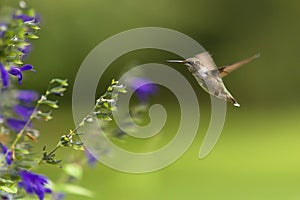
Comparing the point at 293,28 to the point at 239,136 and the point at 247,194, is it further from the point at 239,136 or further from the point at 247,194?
the point at 247,194

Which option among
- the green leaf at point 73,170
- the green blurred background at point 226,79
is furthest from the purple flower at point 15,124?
the green blurred background at point 226,79

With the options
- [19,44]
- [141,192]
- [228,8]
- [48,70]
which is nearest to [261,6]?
[228,8]

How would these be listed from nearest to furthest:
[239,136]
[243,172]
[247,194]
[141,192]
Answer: [141,192] → [247,194] → [243,172] → [239,136]

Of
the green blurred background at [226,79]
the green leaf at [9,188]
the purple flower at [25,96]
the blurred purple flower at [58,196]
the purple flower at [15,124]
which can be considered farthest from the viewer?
the green blurred background at [226,79]

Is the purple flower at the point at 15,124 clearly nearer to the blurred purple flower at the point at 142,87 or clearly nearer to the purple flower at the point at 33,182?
the purple flower at the point at 33,182

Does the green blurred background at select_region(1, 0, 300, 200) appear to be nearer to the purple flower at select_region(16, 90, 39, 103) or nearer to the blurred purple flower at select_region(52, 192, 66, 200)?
the blurred purple flower at select_region(52, 192, 66, 200)

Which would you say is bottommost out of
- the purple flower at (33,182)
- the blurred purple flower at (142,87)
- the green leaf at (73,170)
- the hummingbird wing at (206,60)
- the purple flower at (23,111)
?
the purple flower at (33,182)
